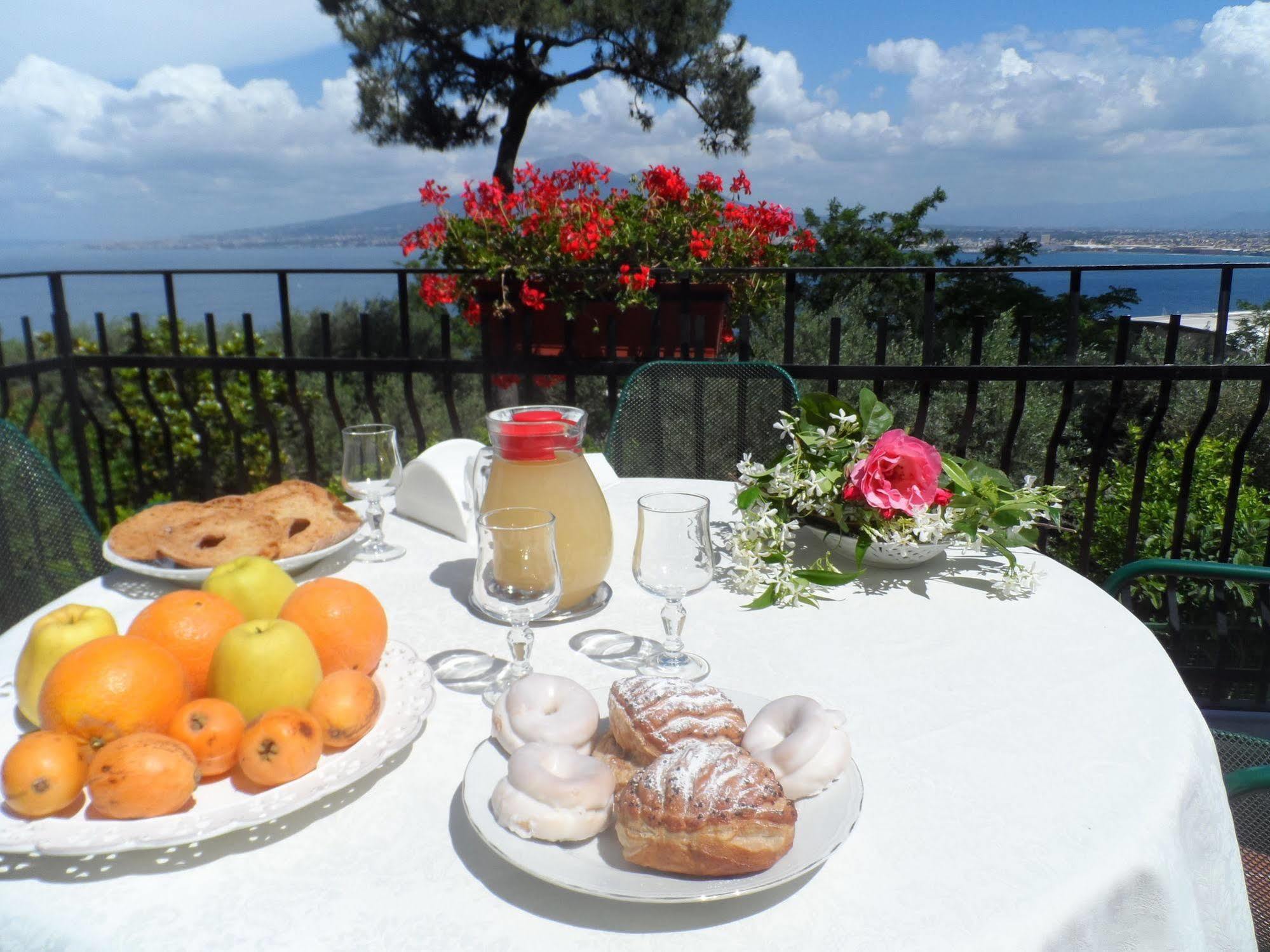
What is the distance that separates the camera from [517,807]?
802mm

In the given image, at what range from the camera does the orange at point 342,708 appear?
0.93m

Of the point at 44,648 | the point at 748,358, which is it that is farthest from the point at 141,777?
the point at 748,358

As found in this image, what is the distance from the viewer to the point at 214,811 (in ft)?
2.69

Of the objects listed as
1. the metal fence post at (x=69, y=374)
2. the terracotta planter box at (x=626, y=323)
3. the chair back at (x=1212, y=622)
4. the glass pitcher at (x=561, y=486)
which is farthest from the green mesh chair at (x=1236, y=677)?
the metal fence post at (x=69, y=374)

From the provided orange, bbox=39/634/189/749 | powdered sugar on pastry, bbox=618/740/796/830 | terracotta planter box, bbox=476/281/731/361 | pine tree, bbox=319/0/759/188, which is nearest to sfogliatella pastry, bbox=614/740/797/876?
powdered sugar on pastry, bbox=618/740/796/830

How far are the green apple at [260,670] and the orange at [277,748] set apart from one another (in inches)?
2.7

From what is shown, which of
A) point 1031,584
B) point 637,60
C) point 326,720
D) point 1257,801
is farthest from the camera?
point 637,60

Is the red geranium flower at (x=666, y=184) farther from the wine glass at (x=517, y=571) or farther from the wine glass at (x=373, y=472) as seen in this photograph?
the wine glass at (x=517, y=571)

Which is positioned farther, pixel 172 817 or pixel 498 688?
pixel 498 688

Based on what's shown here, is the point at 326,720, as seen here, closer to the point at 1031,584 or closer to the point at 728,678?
the point at 728,678

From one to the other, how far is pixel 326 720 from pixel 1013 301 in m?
14.4

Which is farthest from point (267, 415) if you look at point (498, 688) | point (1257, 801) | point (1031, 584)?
point (1257, 801)

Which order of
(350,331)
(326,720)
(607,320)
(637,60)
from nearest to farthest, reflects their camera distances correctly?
(326,720) → (607,320) → (637,60) → (350,331)

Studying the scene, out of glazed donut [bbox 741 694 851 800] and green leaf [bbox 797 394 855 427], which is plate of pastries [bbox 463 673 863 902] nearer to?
glazed donut [bbox 741 694 851 800]
